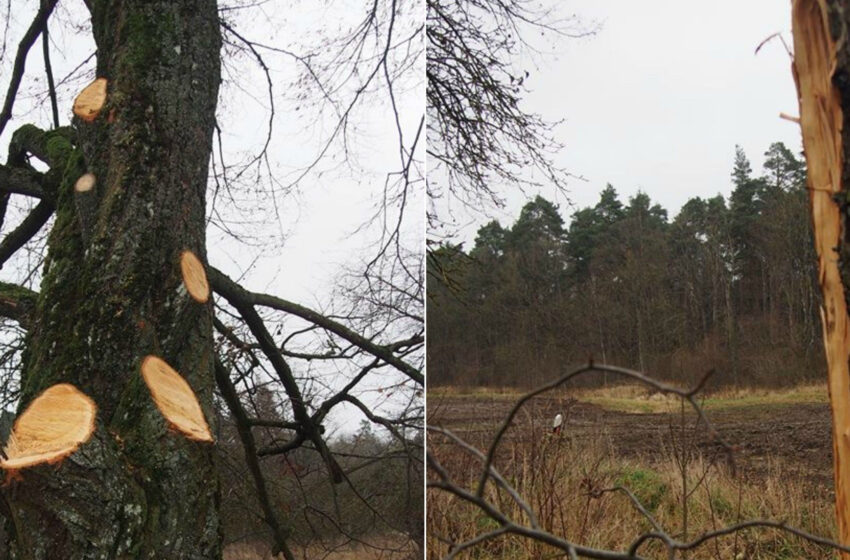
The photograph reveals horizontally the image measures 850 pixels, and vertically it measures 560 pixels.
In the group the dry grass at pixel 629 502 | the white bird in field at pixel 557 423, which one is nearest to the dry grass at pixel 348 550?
the dry grass at pixel 629 502

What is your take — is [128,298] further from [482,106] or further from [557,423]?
[482,106]

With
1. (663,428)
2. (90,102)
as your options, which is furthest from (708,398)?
(90,102)

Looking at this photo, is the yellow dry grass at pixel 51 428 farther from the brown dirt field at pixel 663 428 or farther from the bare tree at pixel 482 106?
the bare tree at pixel 482 106

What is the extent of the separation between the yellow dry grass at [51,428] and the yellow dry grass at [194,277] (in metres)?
0.22

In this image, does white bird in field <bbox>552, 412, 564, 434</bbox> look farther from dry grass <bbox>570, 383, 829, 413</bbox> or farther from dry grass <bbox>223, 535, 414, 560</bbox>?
dry grass <bbox>223, 535, 414, 560</bbox>

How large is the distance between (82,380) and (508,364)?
1.09m

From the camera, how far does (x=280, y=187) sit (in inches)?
111

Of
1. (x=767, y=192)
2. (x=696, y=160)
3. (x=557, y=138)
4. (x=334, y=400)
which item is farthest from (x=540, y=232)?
(x=334, y=400)

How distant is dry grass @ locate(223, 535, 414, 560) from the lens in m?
2.58

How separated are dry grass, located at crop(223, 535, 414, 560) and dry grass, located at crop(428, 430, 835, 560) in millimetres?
529

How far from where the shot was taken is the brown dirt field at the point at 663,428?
156 centimetres

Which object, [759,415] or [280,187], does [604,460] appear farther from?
[280,187]

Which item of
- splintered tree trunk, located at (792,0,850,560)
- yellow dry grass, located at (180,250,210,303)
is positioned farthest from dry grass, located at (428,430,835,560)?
yellow dry grass, located at (180,250,210,303)

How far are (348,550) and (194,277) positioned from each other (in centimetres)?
176
